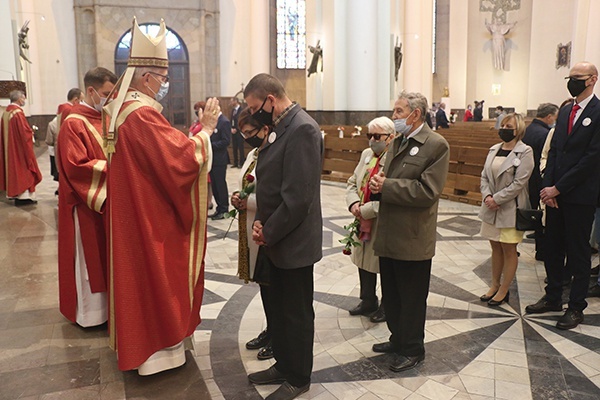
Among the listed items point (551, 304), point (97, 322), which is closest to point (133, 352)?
point (97, 322)

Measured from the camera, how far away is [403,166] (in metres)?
3.51

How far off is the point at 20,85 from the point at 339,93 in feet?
34.0

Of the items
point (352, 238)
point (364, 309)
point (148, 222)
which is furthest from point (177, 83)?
point (148, 222)

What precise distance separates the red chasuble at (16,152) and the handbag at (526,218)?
799cm

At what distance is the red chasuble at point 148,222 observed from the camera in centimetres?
321

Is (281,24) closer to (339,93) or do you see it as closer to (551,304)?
(339,93)

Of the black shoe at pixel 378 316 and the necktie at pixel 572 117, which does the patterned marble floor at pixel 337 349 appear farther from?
the necktie at pixel 572 117

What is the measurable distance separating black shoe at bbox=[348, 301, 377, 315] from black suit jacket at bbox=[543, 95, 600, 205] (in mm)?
1756

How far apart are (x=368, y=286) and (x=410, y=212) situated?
125 centimetres

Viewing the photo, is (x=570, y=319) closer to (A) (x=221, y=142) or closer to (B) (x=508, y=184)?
(B) (x=508, y=184)

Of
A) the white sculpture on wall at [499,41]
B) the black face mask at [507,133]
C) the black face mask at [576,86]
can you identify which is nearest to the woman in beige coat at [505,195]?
the black face mask at [507,133]

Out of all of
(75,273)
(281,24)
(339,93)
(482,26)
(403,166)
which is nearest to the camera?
(403,166)

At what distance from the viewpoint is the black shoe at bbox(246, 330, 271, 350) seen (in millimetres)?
3926

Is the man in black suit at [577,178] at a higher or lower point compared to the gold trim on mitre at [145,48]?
lower
